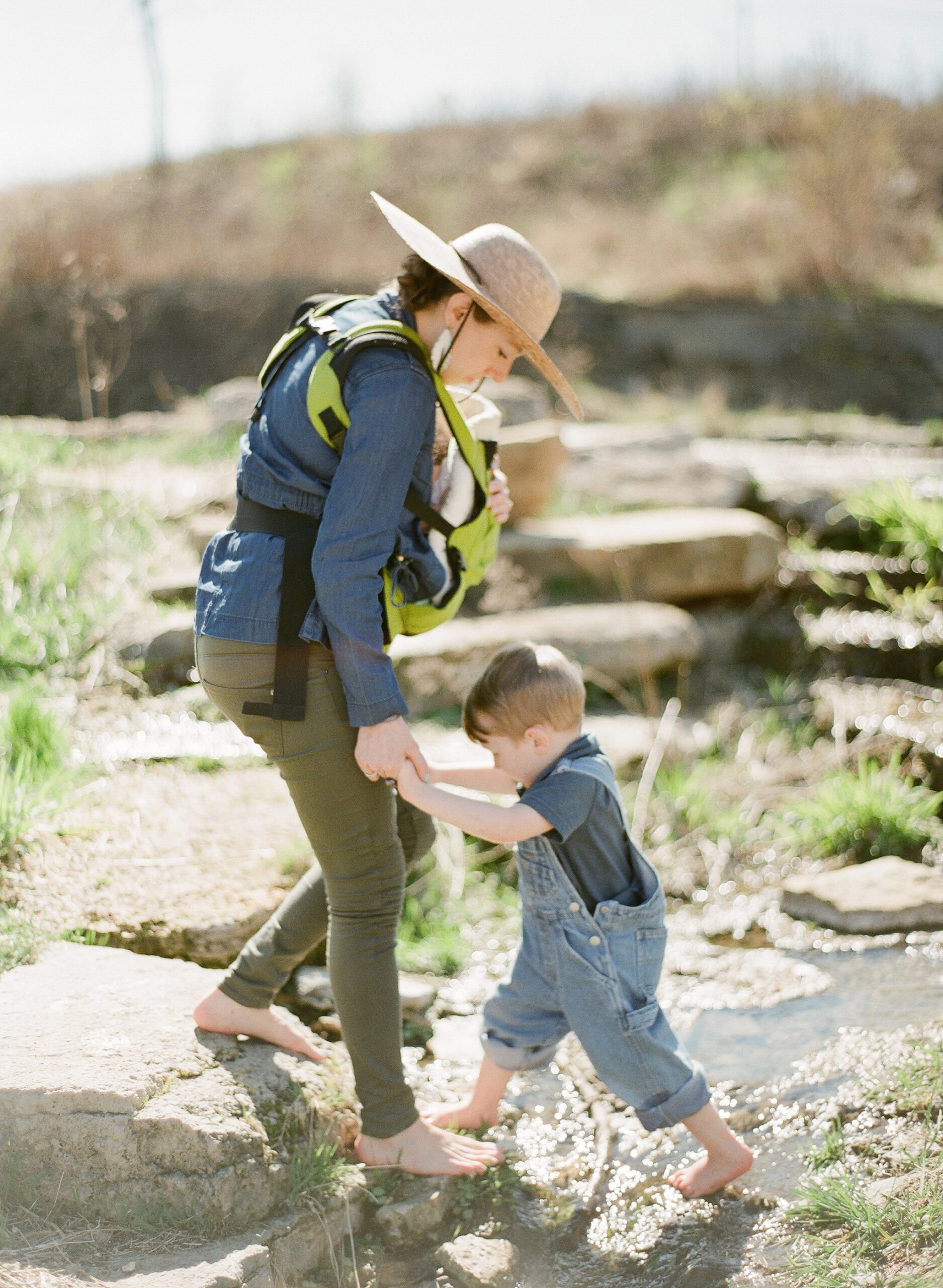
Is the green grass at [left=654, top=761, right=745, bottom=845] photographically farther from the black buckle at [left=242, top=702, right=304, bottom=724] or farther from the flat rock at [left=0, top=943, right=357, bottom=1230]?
the black buckle at [left=242, top=702, right=304, bottom=724]

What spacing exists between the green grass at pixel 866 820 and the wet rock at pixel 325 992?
178 centimetres

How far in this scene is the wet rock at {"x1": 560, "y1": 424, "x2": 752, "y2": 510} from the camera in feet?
21.9

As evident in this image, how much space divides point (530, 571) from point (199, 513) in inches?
71.7

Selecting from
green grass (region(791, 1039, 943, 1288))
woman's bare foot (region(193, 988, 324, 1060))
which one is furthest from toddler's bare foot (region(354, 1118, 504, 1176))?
green grass (region(791, 1039, 943, 1288))

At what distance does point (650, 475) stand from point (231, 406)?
304cm

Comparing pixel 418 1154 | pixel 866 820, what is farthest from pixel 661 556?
pixel 418 1154

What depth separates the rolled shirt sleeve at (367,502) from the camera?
1.79 meters

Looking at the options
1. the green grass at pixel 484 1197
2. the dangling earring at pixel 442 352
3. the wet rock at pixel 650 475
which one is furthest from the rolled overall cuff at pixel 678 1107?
the wet rock at pixel 650 475

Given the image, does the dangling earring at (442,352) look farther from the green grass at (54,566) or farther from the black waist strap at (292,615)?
the green grass at (54,566)

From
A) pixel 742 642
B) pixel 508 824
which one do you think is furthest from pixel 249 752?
pixel 742 642

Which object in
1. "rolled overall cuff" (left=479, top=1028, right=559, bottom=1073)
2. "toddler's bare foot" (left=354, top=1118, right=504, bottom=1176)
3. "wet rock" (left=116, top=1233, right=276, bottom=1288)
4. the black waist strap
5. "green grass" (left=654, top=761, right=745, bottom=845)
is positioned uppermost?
the black waist strap

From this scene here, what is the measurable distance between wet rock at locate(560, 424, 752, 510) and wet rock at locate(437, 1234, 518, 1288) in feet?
17.0

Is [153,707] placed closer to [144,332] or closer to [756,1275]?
[756,1275]

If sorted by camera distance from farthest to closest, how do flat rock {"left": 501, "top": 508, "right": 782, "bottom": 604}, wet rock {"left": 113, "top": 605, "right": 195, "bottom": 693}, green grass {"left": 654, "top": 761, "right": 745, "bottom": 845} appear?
flat rock {"left": 501, "top": 508, "right": 782, "bottom": 604}, wet rock {"left": 113, "top": 605, "right": 195, "bottom": 693}, green grass {"left": 654, "top": 761, "right": 745, "bottom": 845}
